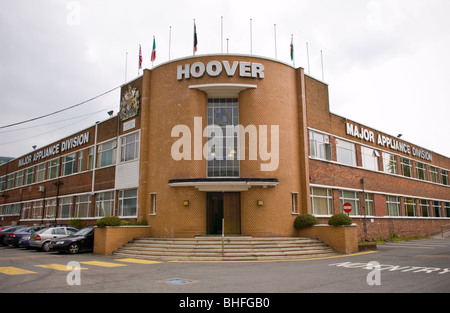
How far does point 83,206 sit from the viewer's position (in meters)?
30.9

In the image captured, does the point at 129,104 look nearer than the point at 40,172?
Yes

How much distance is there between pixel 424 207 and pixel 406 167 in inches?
202

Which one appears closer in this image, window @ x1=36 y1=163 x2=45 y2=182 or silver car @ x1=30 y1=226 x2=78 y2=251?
silver car @ x1=30 y1=226 x2=78 y2=251

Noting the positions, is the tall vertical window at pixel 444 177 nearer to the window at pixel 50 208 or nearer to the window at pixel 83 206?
the window at pixel 83 206

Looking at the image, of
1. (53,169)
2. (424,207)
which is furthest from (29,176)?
(424,207)

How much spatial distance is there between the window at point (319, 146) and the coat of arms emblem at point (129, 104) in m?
12.3

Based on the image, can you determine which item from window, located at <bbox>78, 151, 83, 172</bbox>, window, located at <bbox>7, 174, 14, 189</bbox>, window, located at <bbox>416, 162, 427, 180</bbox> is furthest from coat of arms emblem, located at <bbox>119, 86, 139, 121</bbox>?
window, located at <bbox>7, 174, 14, 189</bbox>

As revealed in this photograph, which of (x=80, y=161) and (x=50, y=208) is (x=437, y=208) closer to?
(x=80, y=161)

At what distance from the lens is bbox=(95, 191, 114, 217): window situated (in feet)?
88.6

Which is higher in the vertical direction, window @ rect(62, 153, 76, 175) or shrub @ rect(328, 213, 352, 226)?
window @ rect(62, 153, 76, 175)

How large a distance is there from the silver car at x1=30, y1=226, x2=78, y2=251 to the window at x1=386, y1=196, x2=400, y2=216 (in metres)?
25.5

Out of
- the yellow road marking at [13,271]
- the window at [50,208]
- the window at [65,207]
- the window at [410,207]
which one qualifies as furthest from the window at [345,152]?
the window at [50,208]

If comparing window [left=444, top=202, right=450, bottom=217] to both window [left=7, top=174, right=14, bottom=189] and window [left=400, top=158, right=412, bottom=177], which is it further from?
window [left=7, top=174, right=14, bottom=189]
